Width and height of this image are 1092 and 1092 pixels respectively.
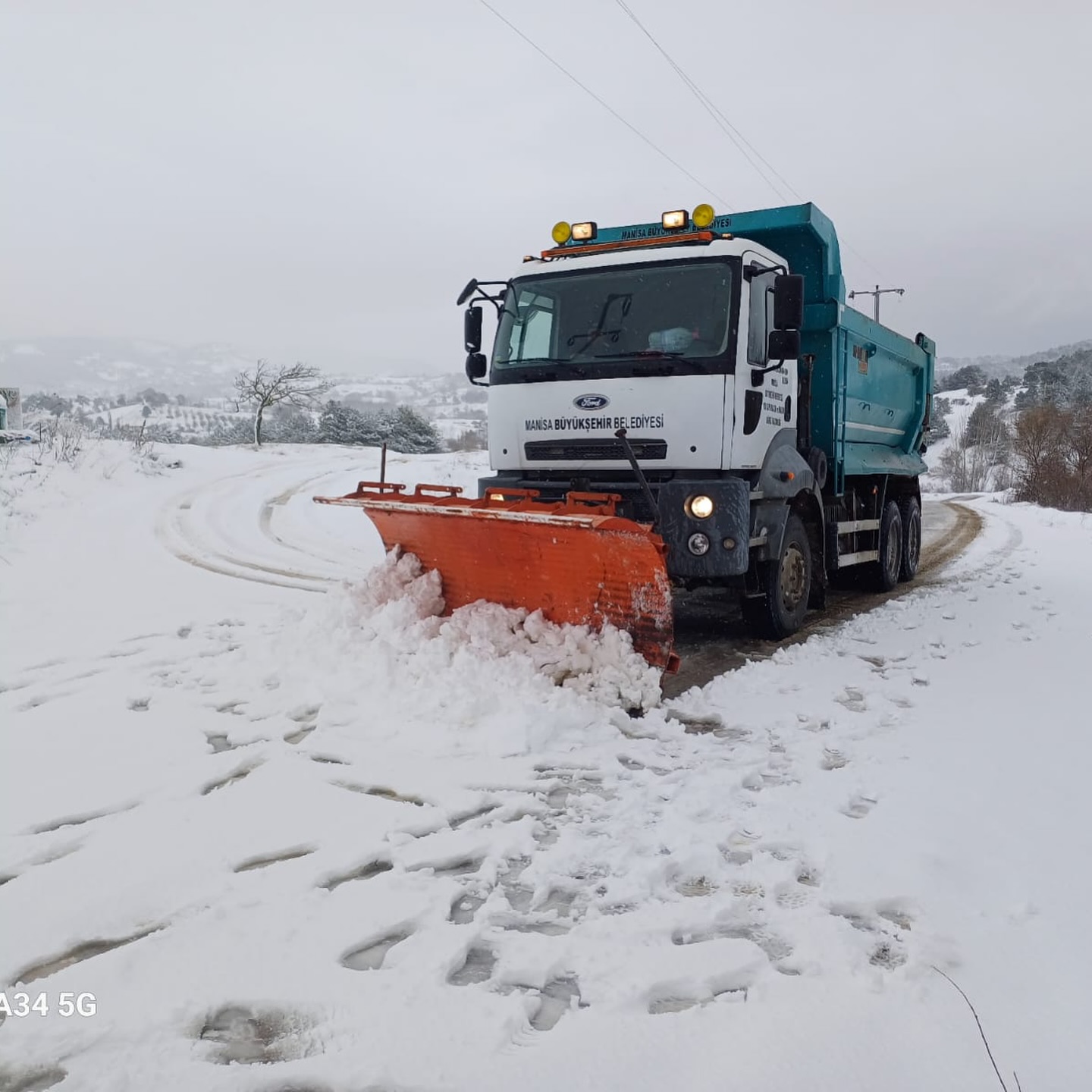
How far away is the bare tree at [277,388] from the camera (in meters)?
34.1

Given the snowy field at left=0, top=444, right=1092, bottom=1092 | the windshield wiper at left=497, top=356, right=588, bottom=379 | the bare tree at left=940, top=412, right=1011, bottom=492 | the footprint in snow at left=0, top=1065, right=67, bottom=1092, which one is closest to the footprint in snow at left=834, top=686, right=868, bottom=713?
the snowy field at left=0, top=444, right=1092, bottom=1092

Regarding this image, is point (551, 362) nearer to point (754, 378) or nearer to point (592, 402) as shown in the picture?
point (592, 402)

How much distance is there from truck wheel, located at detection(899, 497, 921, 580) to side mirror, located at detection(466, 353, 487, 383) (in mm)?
5783

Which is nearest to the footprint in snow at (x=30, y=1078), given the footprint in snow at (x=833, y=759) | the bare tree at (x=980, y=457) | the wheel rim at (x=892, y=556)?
the footprint in snow at (x=833, y=759)

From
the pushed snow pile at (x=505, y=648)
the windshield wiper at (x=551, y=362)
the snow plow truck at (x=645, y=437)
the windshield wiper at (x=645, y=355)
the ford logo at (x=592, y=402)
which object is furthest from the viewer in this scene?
the windshield wiper at (x=551, y=362)

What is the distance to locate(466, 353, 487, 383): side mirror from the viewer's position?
22.0 ft

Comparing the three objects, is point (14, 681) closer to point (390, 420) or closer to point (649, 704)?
point (649, 704)

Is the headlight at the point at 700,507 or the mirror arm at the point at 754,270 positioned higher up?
the mirror arm at the point at 754,270

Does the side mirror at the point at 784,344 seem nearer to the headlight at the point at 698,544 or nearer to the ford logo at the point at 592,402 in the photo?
the ford logo at the point at 592,402

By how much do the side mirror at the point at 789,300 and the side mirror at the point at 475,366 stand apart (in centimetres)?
239

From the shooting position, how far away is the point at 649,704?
461 cm

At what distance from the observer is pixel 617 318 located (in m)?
5.84

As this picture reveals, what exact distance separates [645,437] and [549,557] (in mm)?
1185

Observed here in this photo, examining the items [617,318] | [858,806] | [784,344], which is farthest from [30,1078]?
[784,344]
